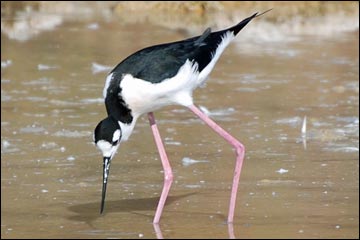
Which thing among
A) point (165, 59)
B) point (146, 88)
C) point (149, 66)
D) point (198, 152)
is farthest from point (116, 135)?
point (198, 152)

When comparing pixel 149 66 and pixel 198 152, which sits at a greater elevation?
pixel 149 66

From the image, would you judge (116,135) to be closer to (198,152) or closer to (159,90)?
(159,90)

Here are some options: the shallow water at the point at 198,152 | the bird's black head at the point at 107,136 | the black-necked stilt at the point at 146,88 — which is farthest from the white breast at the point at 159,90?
the shallow water at the point at 198,152

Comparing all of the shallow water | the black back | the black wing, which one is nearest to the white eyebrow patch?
the black back

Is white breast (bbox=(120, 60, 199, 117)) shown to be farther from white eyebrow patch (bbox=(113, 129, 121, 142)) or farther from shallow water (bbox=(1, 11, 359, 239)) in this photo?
shallow water (bbox=(1, 11, 359, 239))

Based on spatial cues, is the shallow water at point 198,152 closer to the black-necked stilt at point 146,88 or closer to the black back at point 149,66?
the black-necked stilt at point 146,88

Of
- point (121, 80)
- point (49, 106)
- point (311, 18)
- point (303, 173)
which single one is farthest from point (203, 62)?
point (311, 18)

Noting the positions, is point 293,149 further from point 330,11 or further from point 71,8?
point 71,8

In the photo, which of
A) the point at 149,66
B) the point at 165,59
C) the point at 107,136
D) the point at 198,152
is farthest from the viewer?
the point at 198,152

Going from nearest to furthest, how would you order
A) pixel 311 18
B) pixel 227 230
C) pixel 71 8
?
1. pixel 227 230
2. pixel 311 18
3. pixel 71 8

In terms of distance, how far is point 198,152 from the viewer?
24.1 feet

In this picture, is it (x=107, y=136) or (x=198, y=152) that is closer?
(x=107, y=136)

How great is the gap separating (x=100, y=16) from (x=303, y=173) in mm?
8915

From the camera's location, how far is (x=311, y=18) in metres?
14.8
